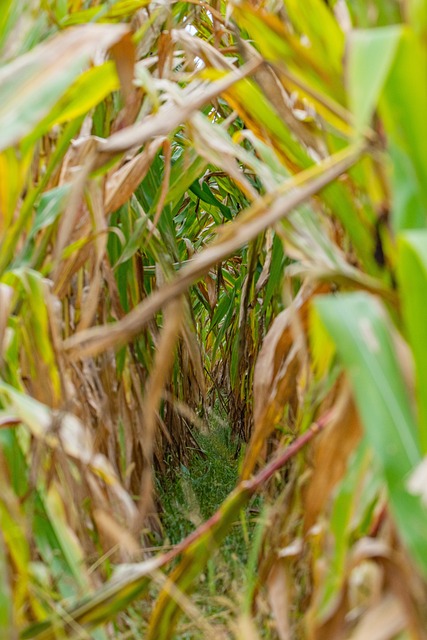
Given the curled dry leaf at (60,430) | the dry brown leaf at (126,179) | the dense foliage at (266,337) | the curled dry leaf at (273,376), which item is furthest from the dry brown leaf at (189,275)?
the dry brown leaf at (126,179)

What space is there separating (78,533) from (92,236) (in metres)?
0.31

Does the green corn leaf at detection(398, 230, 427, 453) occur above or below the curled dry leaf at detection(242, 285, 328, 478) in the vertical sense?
above

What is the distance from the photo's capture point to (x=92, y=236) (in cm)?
90

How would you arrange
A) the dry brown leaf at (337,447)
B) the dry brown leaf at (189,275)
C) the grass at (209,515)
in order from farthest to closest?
1. the grass at (209,515)
2. the dry brown leaf at (337,447)
3. the dry brown leaf at (189,275)

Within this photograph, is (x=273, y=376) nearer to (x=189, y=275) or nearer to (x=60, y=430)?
(x=60, y=430)

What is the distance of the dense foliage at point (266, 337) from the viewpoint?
52cm

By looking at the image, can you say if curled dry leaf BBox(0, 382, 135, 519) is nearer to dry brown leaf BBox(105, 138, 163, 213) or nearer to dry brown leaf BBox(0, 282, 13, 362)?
dry brown leaf BBox(0, 282, 13, 362)

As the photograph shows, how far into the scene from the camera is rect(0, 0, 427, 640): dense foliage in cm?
52

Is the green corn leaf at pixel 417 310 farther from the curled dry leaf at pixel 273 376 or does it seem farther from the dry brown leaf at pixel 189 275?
the curled dry leaf at pixel 273 376

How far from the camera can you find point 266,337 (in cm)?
82

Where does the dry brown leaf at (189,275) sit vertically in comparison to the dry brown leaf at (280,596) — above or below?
above

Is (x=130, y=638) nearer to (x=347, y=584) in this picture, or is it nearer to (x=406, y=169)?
(x=347, y=584)

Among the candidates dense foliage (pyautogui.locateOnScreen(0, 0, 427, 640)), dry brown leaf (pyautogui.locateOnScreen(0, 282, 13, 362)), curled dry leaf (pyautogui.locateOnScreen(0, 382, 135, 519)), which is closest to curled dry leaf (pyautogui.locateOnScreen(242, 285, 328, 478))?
dense foliage (pyautogui.locateOnScreen(0, 0, 427, 640))

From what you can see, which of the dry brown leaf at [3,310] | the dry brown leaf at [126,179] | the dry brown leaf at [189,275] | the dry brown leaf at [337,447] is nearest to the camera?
Result: the dry brown leaf at [189,275]
